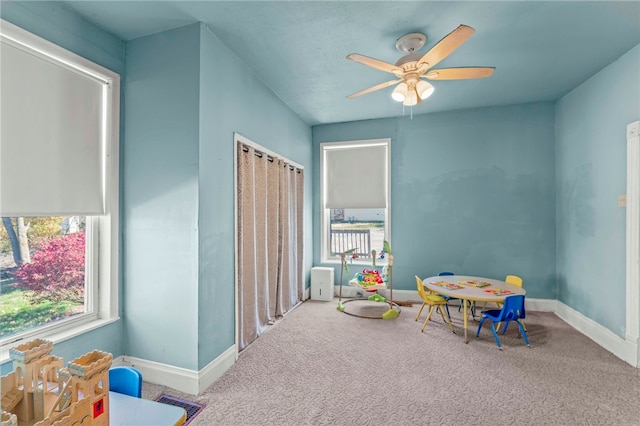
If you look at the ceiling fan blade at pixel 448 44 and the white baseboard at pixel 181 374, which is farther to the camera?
the white baseboard at pixel 181 374

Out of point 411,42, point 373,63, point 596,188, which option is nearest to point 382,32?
point 411,42

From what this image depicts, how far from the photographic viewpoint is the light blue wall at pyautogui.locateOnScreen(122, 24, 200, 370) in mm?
A: 2426

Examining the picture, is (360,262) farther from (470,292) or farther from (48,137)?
(48,137)

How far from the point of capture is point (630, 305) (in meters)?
2.79

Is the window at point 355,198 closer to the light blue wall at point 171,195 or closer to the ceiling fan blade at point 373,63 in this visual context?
the ceiling fan blade at point 373,63

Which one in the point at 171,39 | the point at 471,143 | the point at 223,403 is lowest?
the point at 223,403

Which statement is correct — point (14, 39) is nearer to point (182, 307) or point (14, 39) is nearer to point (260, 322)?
point (182, 307)

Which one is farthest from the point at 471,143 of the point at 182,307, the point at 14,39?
the point at 14,39

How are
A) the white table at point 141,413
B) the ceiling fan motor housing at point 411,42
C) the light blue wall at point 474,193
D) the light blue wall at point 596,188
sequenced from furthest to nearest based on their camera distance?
the light blue wall at point 474,193 < the light blue wall at point 596,188 < the ceiling fan motor housing at point 411,42 < the white table at point 141,413

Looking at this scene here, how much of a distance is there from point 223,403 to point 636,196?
392 centimetres

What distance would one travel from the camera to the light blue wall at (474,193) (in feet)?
14.1

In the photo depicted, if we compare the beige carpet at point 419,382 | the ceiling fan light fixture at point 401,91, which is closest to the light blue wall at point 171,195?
the beige carpet at point 419,382

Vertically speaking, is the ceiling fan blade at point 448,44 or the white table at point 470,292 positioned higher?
the ceiling fan blade at point 448,44

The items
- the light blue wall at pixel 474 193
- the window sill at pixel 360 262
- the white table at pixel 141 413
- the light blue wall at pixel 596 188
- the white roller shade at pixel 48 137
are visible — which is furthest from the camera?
the window sill at pixel 360 262
